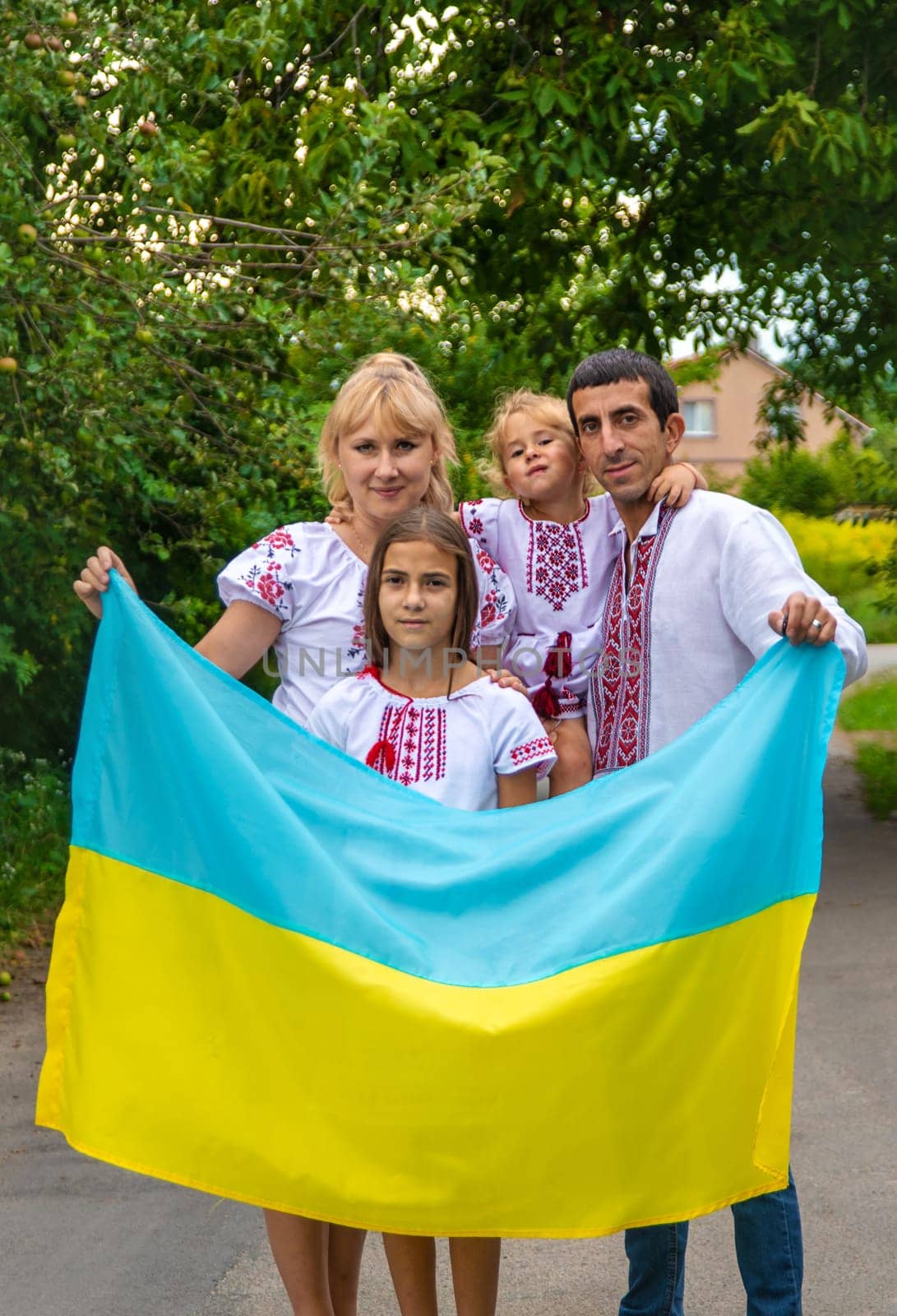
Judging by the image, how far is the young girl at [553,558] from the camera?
368 centimetres

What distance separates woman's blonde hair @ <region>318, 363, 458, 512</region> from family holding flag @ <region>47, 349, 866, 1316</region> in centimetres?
1

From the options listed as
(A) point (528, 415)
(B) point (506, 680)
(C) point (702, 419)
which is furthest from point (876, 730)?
(C) point (702, 419)

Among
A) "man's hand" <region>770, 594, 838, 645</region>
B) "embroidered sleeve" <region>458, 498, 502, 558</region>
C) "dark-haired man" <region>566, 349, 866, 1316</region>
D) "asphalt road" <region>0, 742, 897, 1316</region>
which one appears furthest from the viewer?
"asphalt road" <region>0, 742, 897, 1316</region>

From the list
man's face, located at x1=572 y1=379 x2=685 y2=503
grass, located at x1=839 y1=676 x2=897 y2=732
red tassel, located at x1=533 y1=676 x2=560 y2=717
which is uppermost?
man's face, located at x1=572 y1=379 x2=685 y2=503

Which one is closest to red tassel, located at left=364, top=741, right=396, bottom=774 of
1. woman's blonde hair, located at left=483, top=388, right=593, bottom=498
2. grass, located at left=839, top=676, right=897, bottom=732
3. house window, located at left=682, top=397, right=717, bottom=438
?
woman's blonde hair, located at left=483, top=388, right=593, bottom=498

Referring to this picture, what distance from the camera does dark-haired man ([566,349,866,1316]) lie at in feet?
10.7

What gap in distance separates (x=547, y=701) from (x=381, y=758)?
54 cm

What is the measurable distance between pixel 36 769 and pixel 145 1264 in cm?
476

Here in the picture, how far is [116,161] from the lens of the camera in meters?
5.82

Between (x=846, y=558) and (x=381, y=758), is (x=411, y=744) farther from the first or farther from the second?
(x=846, y=558)

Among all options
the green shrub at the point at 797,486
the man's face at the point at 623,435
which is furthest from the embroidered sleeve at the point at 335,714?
the green shrub at the point at 797,486

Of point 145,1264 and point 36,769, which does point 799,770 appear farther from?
point 36,769

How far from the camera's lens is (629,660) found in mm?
3404

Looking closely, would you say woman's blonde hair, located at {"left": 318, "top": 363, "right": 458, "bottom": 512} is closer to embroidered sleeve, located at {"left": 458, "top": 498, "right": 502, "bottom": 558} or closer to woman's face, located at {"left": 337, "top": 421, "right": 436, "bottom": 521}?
woman's face, located at {"left": 337, "top": 421, "right": 436, "bottom": 521}
